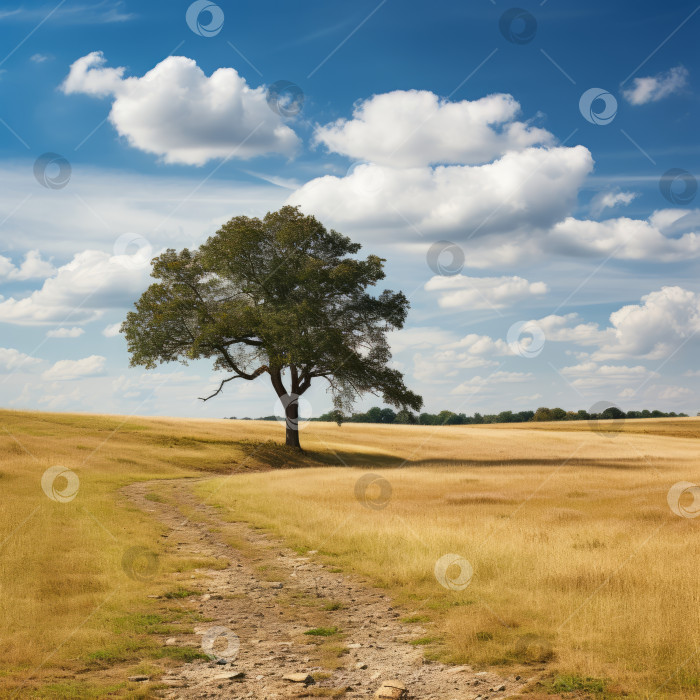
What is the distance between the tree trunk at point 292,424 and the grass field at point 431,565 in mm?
15008

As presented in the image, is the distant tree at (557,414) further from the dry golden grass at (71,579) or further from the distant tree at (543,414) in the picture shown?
the dry golden grass at (71,579)

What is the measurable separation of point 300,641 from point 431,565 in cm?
442

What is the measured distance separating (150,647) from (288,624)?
2.21 meters

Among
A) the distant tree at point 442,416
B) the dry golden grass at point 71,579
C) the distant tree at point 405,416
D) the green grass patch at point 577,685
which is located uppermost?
the distant tree at point 405,416

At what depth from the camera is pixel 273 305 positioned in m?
45.7

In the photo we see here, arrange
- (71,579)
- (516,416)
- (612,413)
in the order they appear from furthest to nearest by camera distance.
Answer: (516,416)
(612,413)
(71,579)

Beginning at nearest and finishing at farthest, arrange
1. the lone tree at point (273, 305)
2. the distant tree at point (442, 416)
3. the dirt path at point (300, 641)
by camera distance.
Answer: the dirt path at point (300, 641)
the lone tree at point (273, 305)
the distant tree at point (442, 416)

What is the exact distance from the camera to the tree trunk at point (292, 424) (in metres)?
50.0

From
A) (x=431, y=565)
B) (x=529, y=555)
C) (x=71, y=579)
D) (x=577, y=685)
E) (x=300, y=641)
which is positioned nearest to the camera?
(x=577, y=685)

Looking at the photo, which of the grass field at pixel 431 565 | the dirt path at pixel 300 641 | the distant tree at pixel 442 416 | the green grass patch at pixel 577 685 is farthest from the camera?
the distant tree at pixel 442 416

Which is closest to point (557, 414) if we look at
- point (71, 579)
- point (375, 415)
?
point (375, 415)

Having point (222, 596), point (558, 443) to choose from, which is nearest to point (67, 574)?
point (222, 596)

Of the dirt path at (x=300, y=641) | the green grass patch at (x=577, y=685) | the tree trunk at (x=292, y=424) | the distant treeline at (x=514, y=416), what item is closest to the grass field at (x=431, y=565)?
the green grass patch at (x=577, y=685)

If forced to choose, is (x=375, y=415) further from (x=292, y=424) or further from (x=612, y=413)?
(x=292, y=424)
